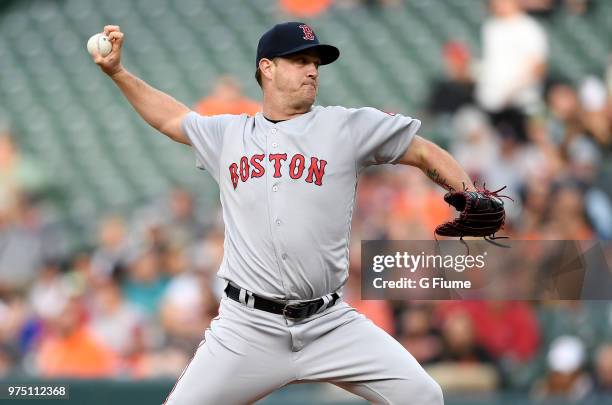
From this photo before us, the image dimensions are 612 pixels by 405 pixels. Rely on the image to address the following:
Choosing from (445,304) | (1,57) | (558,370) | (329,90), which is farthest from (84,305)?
(1,57)

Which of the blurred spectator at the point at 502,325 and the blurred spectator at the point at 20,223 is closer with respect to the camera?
the blurred spectator at the point at 502,325

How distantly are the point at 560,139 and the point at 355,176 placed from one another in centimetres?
455

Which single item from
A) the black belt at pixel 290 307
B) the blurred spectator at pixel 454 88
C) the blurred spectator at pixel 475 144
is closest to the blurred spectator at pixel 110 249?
the blurred spectator at pixel 475 144

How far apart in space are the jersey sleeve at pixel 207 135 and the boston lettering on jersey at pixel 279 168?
138mm

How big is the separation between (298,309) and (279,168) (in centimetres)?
46

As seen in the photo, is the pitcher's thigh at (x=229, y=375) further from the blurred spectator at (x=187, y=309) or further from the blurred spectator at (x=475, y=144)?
the blurred spectator at (x=475, y=144)

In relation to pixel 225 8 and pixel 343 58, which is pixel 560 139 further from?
pixel 225 8

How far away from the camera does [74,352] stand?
6.80 meters

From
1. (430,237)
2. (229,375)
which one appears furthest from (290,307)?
(430,237)

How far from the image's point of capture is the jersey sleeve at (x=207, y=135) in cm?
366

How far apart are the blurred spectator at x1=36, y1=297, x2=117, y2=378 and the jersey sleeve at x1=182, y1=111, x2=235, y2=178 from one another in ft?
10.8

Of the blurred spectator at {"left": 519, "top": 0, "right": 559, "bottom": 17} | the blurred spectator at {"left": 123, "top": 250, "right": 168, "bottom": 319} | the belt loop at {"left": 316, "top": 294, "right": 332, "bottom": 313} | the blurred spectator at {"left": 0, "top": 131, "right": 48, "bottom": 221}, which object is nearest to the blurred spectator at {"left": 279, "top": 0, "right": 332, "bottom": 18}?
the blurred spectator at {"left": 519, "top": 0, "right": 559, "bottom": 17}

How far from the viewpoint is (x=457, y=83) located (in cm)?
880

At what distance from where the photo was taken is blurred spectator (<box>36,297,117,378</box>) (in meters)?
6.73
